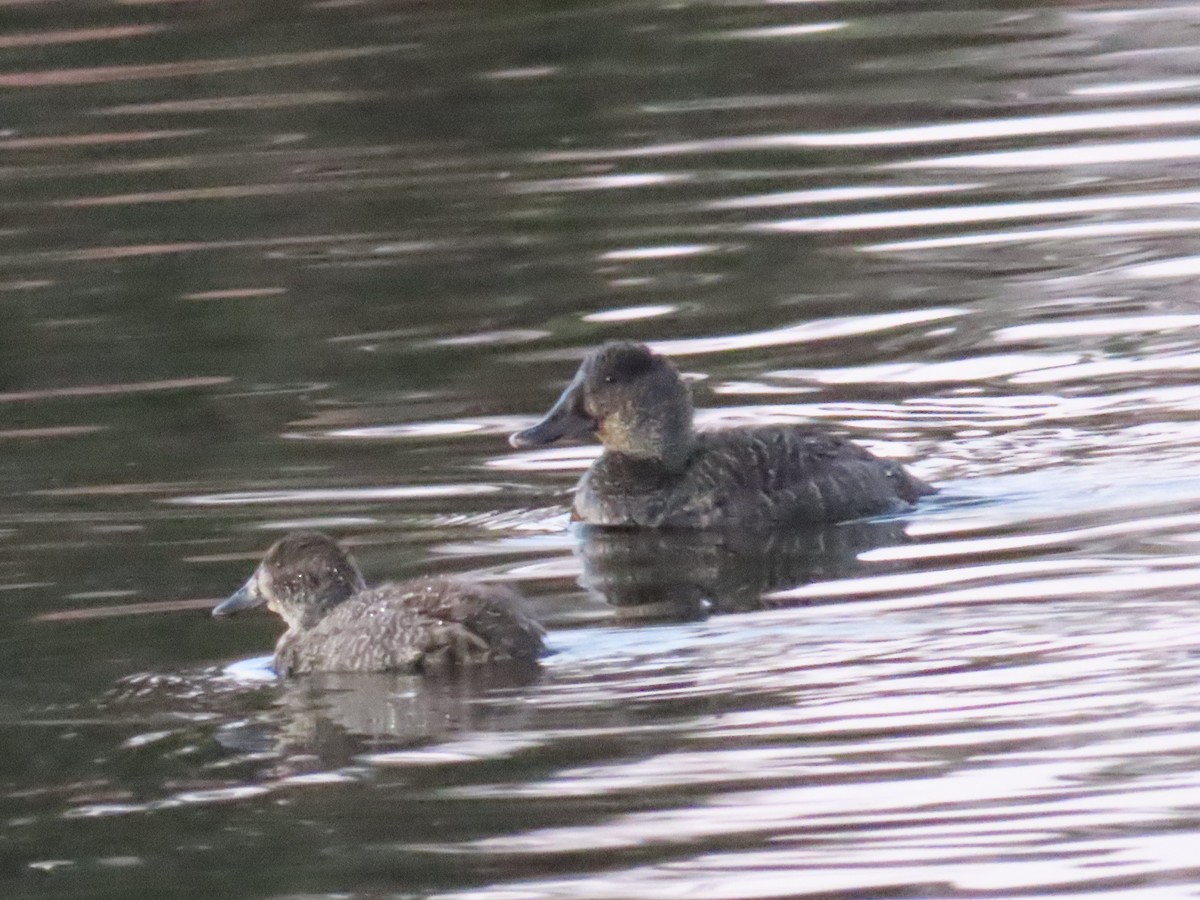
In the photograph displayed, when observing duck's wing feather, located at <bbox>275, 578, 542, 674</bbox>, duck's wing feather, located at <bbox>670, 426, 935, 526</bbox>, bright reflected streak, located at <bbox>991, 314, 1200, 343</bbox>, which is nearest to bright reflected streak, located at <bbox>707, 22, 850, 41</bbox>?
bright reflected streak, located at <bbox>991, 314, 1200, 343</bbox>

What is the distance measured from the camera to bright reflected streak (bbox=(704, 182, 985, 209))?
48.1ft

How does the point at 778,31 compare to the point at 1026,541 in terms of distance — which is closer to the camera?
the point at 1026,541

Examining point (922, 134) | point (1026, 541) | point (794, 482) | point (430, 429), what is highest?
point (922, 134)

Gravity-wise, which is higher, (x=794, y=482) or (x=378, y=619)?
(x=794, y=482)

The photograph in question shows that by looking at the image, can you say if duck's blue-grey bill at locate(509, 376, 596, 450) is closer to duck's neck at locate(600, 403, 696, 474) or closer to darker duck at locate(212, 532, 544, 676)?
duck's neck at locate(600, 403, 696, 474)

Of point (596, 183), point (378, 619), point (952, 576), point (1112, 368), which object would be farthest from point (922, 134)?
point (378, 619)

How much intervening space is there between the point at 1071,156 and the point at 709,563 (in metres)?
5.89

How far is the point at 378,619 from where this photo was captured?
333 inches

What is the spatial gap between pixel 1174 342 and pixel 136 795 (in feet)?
17.8

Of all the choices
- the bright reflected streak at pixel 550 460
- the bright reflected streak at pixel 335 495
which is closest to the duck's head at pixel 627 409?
the bright reflected streak at pixel 550 460

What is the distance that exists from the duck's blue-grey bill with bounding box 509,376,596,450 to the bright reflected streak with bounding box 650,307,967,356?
150cm

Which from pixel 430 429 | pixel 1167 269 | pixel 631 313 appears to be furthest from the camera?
pixel 631 313

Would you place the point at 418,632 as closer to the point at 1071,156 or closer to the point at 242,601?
the point at 242,601

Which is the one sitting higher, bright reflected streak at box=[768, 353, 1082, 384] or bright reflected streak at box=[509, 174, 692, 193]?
bright reflected streak at box=[509, 174, 692, 193]
